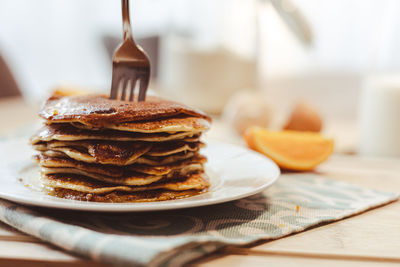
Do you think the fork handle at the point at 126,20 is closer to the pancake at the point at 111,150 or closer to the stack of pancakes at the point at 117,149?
the stack of pancakes at the point at 117,149

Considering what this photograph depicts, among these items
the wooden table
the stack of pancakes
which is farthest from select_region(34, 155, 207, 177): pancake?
the wooden table

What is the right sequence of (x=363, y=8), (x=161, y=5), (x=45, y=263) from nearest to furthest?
(x=45, y=263) → (x=363, y=8) → (x=161, y=5)

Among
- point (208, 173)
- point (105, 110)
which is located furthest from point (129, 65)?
point (208, 173)

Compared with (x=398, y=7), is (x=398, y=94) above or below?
below

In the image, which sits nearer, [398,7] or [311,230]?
[311,230]

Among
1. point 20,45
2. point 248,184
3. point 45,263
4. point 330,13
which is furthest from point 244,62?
point 20,45

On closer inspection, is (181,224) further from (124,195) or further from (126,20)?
(126,20)

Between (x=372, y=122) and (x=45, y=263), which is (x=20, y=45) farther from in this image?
(x=45, y=263)

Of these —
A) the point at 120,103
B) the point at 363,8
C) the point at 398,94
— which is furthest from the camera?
the point at 363,8
